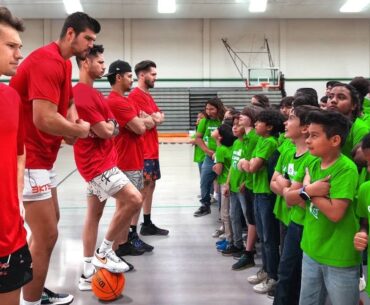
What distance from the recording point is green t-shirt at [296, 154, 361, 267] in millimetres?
2303

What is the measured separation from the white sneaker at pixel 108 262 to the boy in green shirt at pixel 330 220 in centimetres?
154

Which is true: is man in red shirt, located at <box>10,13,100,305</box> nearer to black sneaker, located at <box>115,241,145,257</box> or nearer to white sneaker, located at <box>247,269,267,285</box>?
black sneaker, located at <box>115,241,145,257</box>

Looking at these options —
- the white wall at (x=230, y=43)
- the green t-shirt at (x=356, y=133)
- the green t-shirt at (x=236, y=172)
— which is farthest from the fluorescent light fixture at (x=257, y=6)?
the green t-shirt at (x=356, y=133)

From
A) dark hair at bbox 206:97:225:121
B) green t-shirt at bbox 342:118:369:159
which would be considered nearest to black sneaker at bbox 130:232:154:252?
dark hair at bbox 206:97:225:121

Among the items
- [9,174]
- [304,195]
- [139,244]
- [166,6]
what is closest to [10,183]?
[9,174]

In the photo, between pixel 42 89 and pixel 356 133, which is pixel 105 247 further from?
pixel 356 133

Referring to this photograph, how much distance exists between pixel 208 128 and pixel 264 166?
250 cm

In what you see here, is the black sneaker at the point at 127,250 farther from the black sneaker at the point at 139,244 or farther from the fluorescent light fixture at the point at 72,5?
the fluorescent light fixture at the point at 72,5

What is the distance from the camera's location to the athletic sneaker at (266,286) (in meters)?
3.52

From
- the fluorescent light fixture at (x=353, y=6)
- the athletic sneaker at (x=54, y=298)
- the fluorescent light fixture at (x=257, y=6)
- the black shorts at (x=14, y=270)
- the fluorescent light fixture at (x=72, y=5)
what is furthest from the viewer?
the fluorescent light fixture at (x=353, y=6)

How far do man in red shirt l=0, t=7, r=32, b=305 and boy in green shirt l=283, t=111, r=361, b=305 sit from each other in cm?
146

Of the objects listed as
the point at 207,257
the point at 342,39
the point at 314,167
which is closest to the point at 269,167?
the point at 314,167

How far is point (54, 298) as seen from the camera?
3396mm

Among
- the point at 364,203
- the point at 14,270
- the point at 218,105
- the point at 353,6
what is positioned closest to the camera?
the point at 14,270
